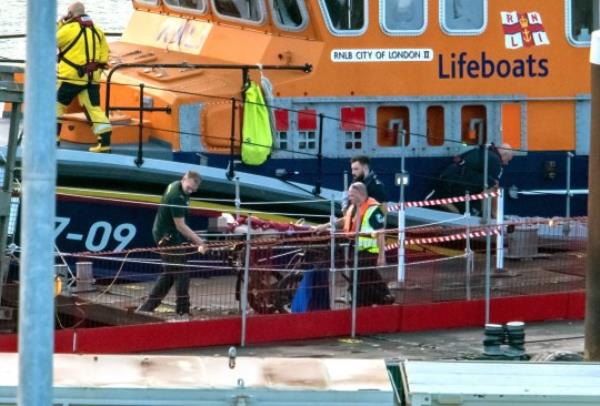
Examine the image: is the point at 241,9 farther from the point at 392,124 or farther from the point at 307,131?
the point at 392,124

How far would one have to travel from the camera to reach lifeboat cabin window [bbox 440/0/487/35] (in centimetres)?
1448

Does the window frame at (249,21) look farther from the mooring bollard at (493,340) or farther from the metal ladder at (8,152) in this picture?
the metal ladder at (8,152)

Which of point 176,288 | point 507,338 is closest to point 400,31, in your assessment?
point 176,288

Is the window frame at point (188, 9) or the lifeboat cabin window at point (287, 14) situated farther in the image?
the window frame at point (188, 9)

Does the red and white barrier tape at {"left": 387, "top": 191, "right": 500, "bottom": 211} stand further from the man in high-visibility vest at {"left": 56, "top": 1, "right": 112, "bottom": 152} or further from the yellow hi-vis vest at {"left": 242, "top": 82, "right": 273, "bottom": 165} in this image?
the man in high-visibility vest at {"left": 56, "top": 1, "right": 112, "bottom": 152}

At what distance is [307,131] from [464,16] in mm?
1945

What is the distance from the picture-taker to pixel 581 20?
48.8ft

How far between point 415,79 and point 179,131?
7.75 feet

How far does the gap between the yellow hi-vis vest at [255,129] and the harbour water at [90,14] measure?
16955mm

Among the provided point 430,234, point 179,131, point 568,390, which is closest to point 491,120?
point 430,234

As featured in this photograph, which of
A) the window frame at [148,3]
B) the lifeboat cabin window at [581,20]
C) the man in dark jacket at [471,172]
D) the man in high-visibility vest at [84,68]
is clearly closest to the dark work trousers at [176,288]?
the man in high-visibility vest at [84,68]

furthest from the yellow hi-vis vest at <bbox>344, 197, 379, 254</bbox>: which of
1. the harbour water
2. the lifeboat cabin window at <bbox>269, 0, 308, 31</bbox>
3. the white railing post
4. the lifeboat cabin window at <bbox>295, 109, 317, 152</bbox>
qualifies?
the harbour water

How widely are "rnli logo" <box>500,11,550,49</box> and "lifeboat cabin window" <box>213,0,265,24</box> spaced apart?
2.38 metres

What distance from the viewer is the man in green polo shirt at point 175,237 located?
39.5ft
